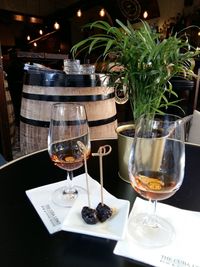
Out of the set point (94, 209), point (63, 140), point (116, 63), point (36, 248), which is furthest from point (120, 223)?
point (116, 63)

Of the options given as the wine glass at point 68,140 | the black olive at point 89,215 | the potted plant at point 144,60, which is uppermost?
the potted plant at point 144,60

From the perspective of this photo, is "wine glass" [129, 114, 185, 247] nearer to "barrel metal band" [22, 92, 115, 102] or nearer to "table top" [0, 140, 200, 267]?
"table top" [0, 140, 200, 267]

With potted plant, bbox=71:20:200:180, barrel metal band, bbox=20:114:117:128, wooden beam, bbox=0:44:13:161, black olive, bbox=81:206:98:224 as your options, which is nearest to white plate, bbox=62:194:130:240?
black olive, bbox=81:206:98:224

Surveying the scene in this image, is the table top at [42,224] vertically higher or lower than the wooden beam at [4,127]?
higher

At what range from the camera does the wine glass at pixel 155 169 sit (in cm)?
54

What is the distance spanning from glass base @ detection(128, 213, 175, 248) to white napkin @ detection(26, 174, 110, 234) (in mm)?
148

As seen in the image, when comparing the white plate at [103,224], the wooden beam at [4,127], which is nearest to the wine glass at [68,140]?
the white plate at [103,224]

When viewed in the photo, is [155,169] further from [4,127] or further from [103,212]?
[4,127]

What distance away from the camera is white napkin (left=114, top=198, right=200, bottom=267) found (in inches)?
18.7

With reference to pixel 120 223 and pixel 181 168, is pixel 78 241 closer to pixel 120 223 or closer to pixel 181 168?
pixel 120 223

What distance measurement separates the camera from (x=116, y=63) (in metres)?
0.74

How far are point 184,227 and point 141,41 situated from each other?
0.49 m

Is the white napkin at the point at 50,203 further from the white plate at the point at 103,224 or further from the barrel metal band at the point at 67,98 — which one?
the barrel metal band at the point at 67,98

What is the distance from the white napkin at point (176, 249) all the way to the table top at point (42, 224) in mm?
19
